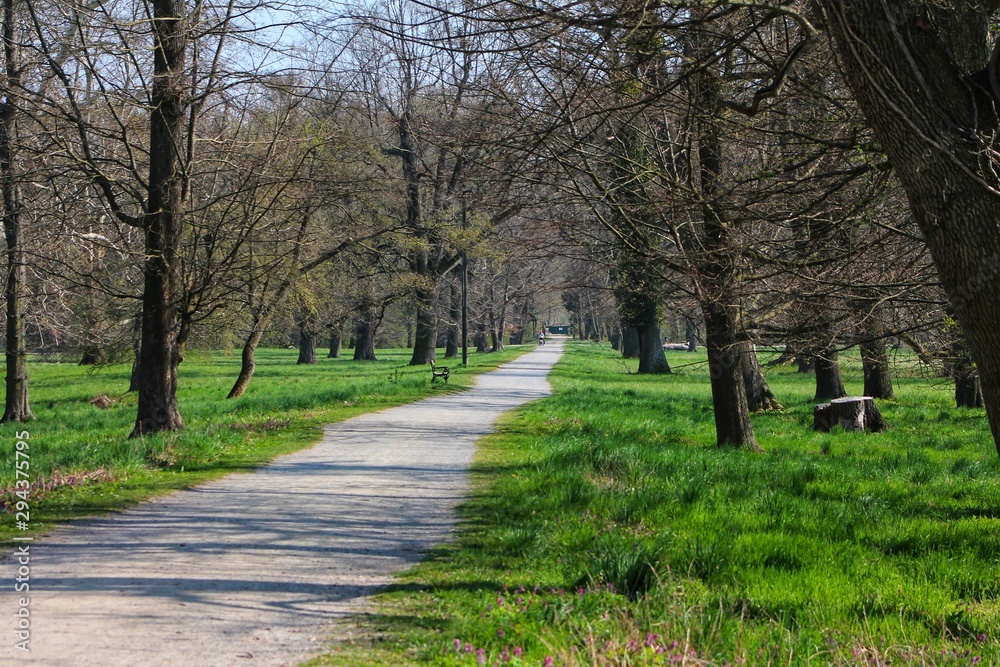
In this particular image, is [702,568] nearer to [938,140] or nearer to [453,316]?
[938,140]

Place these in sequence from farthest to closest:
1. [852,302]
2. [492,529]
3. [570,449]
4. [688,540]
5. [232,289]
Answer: [232,289] < [570,449] < [852,302] < [492,529] < [688,540]

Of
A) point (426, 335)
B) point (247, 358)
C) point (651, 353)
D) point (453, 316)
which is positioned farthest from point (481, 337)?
point (247, 358)

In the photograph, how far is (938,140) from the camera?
3.90 meters

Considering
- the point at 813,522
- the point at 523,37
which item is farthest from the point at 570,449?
the point at 523,37

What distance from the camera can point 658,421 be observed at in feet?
51.6

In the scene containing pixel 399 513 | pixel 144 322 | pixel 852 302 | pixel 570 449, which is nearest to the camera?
pixel 399 513

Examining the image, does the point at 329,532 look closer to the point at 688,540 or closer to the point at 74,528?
the point at 74,528

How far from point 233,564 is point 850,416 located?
12812mm

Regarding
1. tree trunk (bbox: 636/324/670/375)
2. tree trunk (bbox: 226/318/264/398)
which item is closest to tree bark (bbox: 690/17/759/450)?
tree trunk (bbox: 226/318/264/398)

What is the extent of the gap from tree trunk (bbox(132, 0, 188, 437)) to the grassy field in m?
4.99

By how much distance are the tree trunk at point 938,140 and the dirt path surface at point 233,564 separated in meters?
3.46

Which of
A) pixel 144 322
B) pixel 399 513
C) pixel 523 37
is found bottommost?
pixel 399 513

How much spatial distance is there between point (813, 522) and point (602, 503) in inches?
63.6

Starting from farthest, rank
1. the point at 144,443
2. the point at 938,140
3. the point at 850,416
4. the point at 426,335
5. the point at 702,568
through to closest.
Result: the point at 426,335, the point at 850,416, the point at 144,443, the point at 702,568, the point at 938,140
